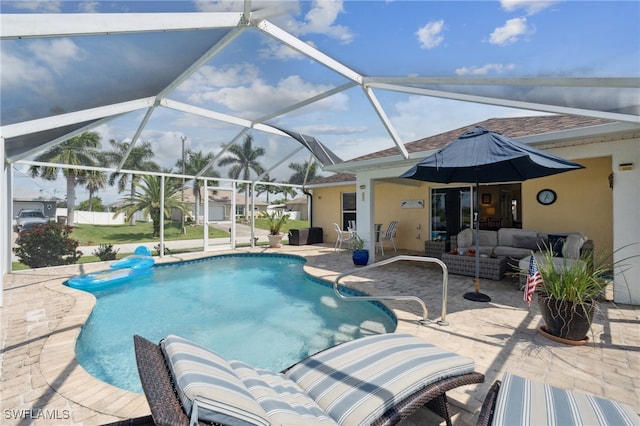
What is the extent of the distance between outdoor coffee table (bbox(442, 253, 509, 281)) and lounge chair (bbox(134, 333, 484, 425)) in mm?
5044

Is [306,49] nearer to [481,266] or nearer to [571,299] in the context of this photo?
[571,299]

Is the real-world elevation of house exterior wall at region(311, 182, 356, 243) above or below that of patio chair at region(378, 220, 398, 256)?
above

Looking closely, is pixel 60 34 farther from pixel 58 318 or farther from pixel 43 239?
pixel 43 239

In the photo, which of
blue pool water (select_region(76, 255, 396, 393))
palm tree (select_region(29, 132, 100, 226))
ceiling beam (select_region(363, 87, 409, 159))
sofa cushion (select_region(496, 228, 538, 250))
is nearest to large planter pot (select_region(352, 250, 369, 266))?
blue pool water (select_region(76, 255, 396, 393))

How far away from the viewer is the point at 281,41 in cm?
443

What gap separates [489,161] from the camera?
4.24 meters

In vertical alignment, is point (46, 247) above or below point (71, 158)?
below

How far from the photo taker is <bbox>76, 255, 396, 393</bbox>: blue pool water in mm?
4156

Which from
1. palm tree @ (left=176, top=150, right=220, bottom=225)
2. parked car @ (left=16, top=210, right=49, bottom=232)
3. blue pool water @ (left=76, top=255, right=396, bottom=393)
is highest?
palm tree @ (left=176, top=150, right=220, bottom=225)

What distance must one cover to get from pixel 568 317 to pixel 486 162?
2270mm

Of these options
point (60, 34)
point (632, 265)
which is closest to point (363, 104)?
point (60, 34)

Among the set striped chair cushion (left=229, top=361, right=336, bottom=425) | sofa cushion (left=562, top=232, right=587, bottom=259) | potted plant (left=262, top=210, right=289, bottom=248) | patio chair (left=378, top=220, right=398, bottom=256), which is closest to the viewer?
striped chair cushion (left=229, top=361, right=336, bottom=425)

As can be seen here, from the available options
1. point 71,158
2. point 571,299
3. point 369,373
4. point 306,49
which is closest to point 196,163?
point 71,158

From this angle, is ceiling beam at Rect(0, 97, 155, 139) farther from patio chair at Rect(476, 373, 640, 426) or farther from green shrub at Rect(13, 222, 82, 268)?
patio chair at Rect(476, 373, 640, 426)
